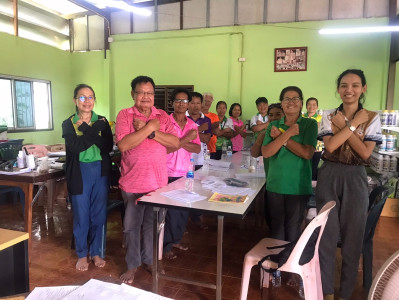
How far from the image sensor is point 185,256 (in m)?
3.03

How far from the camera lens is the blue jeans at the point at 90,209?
8.66ft

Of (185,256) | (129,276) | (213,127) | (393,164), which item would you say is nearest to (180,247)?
(185,256)

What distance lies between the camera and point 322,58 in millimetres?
6418

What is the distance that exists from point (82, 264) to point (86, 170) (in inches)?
33.2

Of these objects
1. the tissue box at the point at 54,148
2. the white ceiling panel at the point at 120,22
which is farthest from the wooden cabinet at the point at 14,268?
the white ceiling panel at the point at 120,22

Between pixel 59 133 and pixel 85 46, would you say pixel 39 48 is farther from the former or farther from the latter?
pixel 59 133

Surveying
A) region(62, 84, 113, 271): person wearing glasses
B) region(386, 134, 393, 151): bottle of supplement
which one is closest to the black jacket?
region(62, 84, 113, 271): person wearing glasses

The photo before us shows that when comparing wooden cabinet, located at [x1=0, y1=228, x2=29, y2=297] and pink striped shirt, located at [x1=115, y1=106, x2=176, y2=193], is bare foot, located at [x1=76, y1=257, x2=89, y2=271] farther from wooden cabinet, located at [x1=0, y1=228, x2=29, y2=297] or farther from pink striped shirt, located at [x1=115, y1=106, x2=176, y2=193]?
wooden cabinet, located at [x1=0, y1=228, x2=29, y2=297]

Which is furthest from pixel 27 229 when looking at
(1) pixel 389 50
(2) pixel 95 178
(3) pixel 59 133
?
(1) pixel 389 50

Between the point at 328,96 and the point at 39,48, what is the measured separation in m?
6.73

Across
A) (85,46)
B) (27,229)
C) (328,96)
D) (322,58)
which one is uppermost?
(85,46)

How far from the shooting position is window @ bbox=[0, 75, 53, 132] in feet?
22.5

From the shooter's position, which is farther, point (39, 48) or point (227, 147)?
point (39, 48)

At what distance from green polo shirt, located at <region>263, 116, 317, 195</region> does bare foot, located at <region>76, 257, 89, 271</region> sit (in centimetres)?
175
